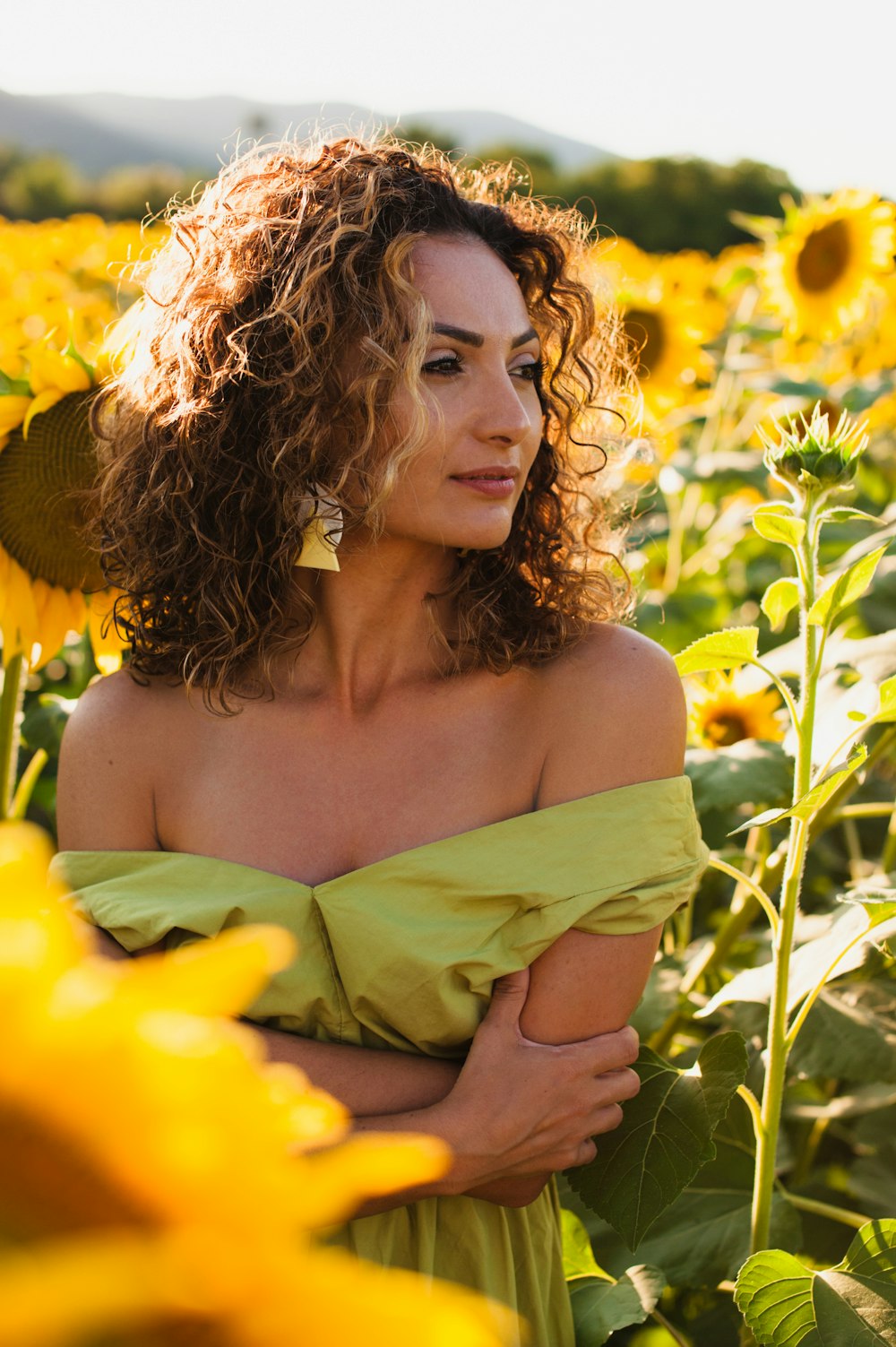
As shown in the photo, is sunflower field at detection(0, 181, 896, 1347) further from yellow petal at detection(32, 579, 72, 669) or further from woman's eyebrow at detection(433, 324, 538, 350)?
woman's eyebrow at detection(433, 324, 538, 350)

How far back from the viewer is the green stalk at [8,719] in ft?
5.78

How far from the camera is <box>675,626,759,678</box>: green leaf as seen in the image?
4.07 ft

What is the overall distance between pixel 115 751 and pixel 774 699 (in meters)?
1.10

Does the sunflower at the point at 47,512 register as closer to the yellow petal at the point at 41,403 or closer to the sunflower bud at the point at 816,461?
the yellow petal at the point at 41,403

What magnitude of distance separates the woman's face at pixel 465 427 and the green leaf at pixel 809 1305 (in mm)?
772

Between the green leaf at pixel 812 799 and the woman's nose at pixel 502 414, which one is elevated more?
the woman's nose at pixel 502 414

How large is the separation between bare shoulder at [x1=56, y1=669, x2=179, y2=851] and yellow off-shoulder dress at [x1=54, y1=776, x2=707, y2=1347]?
105mm

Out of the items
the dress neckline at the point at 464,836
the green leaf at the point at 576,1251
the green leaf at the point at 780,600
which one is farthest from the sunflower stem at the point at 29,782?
the green leaf at the point at 780,600

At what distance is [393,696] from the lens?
1536mm

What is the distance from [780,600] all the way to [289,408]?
615mm

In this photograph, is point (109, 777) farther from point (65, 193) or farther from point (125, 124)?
point (125, 124)

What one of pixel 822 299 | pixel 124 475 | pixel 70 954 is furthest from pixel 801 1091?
pixel 822 299

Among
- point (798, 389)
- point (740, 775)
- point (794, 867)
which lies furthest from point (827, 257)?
point (794, 867)

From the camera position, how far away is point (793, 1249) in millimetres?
1468
